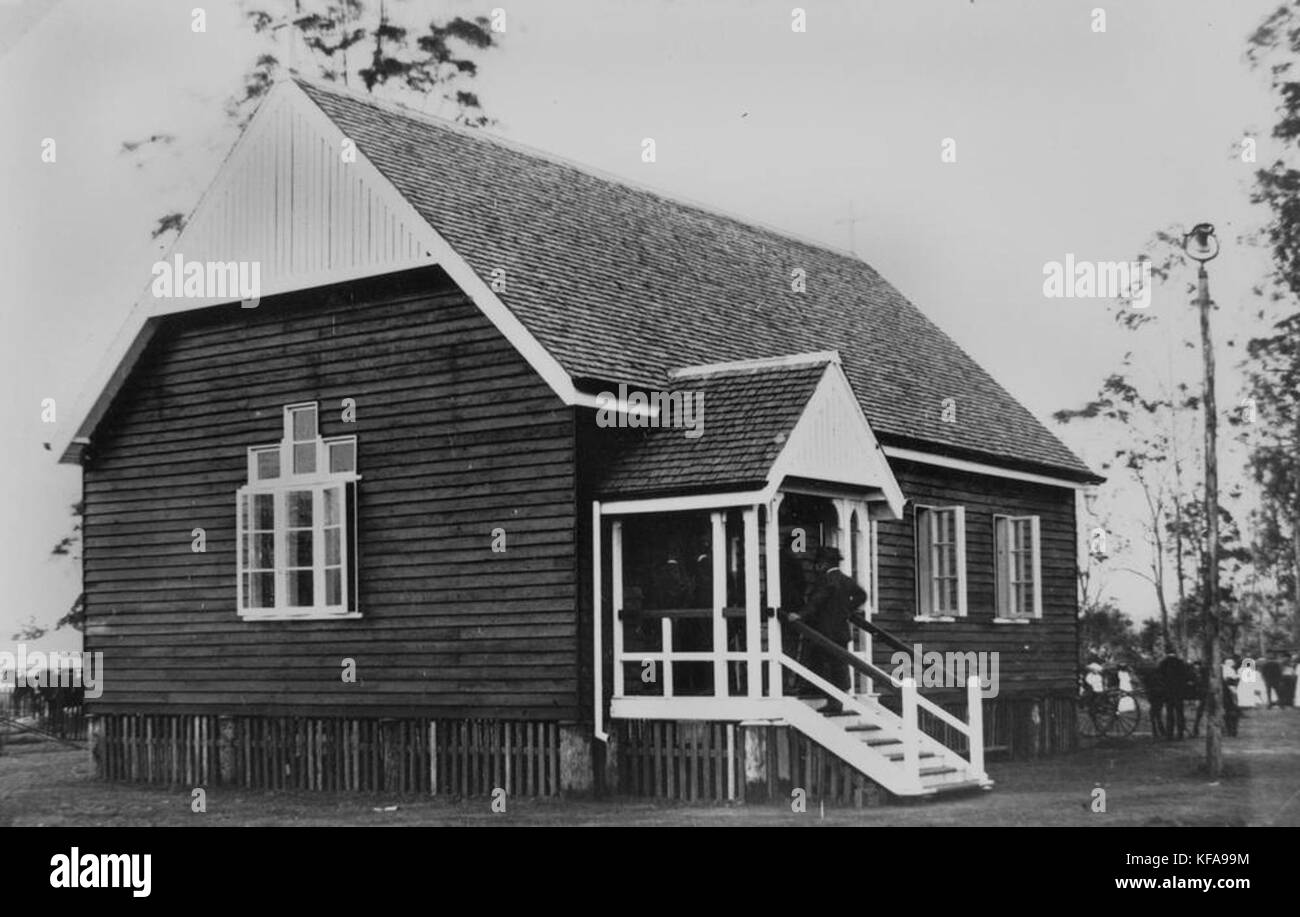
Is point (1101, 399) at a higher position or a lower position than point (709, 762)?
higher

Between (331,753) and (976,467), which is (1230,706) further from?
(331,753)

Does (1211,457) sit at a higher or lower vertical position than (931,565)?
higher

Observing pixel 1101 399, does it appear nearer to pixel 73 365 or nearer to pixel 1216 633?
pixel 1216 633

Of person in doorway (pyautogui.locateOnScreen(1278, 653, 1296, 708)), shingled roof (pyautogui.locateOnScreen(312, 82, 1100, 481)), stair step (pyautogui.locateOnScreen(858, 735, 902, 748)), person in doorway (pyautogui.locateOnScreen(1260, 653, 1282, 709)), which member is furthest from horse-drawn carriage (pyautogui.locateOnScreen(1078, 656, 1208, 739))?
stair step (pyautogui.locateOnScreen(858, 735, 902, 748))

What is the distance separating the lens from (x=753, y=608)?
18.8 meters

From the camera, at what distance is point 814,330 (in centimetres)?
2578

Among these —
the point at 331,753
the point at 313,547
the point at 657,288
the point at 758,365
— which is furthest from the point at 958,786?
the point at 313,547

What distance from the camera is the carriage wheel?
1125 inches

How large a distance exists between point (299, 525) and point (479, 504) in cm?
277

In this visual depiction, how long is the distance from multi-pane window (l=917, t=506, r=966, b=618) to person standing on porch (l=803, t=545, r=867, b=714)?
553 centimetres

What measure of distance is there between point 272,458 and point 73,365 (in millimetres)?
4678

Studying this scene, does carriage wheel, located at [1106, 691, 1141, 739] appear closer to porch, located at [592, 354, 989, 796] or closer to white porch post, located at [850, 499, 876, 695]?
white porch post, located at [850, 499, 876, 695]
